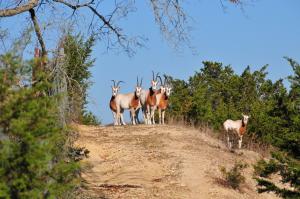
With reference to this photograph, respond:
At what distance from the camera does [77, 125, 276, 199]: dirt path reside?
20297mm

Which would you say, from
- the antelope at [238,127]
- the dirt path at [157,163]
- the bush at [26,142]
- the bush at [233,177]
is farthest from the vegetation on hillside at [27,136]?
the antelope at [238,127]

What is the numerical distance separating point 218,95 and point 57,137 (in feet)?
110

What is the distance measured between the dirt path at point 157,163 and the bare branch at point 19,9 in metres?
6.59

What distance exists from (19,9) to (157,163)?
10210 millimetres

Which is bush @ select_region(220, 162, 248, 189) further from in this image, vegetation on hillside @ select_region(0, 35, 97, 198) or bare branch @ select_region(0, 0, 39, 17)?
vegetation on hillside @ select_region(0, 35, 97, 198)

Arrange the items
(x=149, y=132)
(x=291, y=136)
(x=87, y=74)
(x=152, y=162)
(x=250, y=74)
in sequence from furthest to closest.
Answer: (x=250, y=74)
(x=87, y=74)
(x=149, y=132)
(x=152, y=162)
(x=291, y=136)

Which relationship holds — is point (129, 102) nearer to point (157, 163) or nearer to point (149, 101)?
point (149, 101)

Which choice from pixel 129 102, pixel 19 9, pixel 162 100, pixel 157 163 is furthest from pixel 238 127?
pixel 19 9

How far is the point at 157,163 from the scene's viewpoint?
915 inches

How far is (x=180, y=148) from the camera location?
82.5 feet

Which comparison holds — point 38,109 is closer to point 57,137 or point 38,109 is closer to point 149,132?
point 57,137

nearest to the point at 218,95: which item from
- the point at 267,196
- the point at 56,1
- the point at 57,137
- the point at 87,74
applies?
the point at 87,74

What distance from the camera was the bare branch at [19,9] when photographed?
45.3ft

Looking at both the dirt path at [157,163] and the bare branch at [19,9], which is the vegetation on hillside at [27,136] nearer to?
the bare branch at [19,9]
